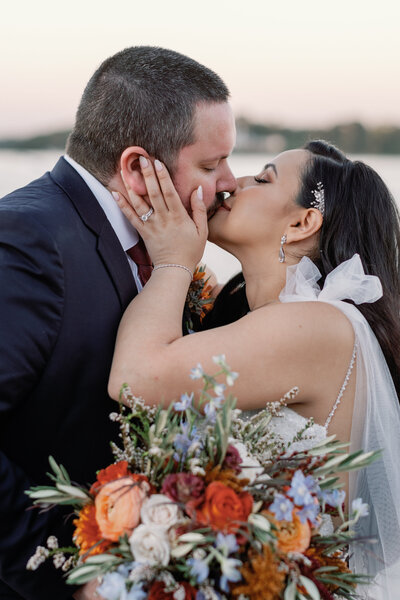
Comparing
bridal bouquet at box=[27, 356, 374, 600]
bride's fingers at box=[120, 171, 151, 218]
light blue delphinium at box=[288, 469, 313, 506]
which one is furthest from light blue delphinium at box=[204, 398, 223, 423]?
bride's fingers at box=[120, 171, 151, 218]

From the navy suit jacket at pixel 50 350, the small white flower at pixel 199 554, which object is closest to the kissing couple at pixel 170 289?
the navy suit jacket at pixel 50 350

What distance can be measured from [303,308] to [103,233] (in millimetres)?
845

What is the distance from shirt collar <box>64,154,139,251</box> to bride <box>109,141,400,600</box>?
5cm

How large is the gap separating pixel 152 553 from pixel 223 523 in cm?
21

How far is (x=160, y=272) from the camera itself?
2617 mm

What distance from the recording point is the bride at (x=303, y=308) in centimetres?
235

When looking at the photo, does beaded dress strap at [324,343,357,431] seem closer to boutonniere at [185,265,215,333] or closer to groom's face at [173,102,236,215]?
boutonniere at [185,265,215,333]

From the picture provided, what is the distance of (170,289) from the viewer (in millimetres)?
2535

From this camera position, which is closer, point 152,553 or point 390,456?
point 152,553

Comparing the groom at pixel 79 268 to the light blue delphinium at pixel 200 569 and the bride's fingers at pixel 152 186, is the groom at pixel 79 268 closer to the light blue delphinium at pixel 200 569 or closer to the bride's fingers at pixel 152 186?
the bride's fingers at pixel 152 186

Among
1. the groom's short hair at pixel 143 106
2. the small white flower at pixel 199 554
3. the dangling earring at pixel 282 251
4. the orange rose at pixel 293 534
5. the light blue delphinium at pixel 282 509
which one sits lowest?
the orange rose at pixel 293 534

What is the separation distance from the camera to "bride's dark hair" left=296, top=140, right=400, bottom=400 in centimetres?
299

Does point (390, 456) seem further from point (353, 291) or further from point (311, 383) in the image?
point (353, 291)

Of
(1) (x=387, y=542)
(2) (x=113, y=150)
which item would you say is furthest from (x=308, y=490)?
(2) (x=113, y=150)
